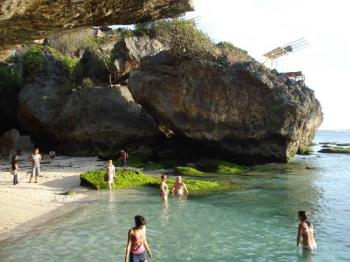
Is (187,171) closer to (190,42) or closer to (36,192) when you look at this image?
(190,42)

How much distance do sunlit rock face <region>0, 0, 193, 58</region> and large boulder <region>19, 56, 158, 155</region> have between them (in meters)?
28.3

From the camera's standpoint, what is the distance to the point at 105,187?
25.1 metres

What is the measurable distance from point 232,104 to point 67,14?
1029 inches

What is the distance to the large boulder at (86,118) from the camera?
132 feet

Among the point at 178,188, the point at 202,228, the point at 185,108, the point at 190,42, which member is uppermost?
the point at 190,42

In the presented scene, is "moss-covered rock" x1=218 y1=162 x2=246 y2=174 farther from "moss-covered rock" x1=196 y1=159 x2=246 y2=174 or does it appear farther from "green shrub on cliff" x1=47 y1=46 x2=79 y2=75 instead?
"green shrub on cliff" x1=47 y1=46 x2=79 y2=75

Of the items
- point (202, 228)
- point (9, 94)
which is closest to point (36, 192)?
point (202, 228)

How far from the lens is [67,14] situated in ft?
31.2

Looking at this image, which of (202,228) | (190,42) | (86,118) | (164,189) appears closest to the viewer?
(202,228)

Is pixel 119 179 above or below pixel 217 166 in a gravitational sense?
below

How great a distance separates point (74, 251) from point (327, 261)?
8.33m

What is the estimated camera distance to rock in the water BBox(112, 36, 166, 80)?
46.9 metres

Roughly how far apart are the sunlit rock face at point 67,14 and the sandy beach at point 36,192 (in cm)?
885

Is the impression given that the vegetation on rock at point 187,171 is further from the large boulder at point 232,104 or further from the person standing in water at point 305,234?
the person standing in water at point 305,234
